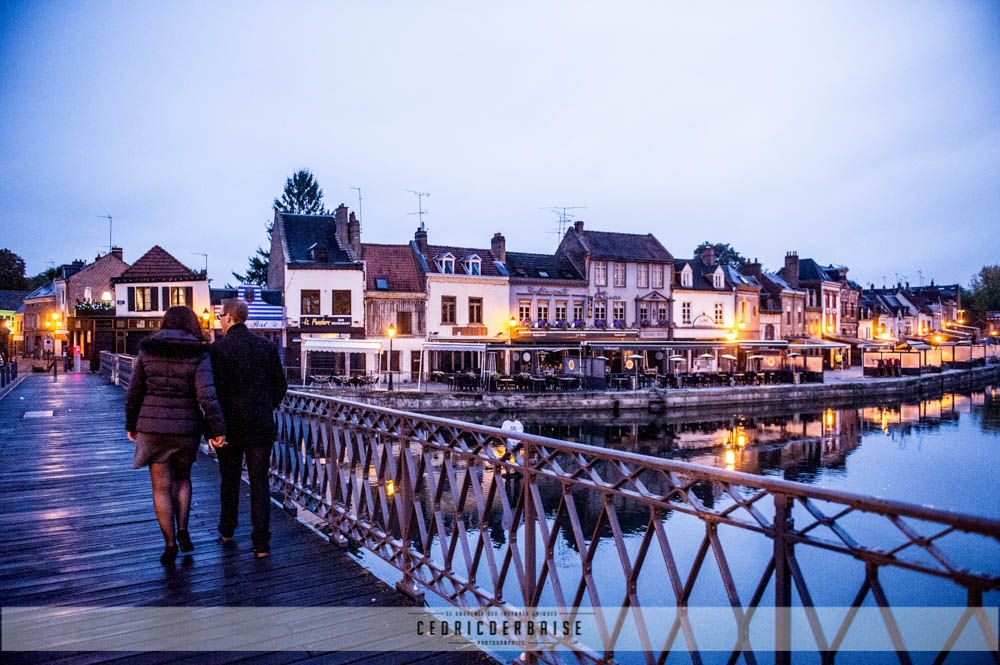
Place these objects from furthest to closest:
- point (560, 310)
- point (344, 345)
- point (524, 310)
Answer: point (560, 310)
point (524, 310)
point (344, 345)

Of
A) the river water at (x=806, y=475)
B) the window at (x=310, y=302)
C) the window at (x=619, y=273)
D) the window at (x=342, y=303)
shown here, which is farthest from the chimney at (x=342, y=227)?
the window at (x=619, y=273)

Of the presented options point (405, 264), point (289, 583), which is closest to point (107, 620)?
point (289, 583)

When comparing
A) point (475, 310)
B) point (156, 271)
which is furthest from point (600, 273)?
point (156, 271)

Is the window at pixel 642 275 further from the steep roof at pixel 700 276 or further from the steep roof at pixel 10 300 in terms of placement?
the steep roof at pixel 10 300

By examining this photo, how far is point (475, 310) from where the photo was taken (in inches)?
1563

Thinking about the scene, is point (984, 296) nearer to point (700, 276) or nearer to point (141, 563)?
point (700, 276)

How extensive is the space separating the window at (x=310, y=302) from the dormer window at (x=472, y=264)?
29.9ft

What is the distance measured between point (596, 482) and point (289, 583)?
2576mm

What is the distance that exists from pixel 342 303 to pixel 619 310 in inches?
767

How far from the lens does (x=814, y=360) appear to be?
52.9 meters

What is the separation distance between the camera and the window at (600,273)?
145 feet

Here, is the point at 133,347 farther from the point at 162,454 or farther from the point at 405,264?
the point at 162,454

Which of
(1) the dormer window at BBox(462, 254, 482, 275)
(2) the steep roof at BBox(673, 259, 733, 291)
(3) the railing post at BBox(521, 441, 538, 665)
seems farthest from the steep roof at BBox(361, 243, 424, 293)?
(3) the railing post at BBox(521, 441, 538, 665)

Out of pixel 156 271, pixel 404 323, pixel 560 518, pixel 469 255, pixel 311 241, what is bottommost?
pixel 560 518
